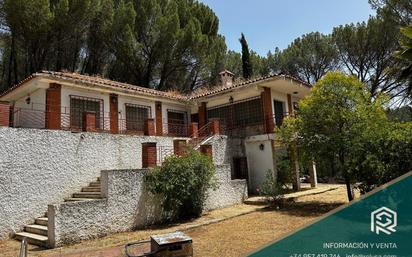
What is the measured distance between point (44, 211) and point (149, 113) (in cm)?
886

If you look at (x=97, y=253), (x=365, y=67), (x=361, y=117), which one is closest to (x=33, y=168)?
(x=97, y=253)

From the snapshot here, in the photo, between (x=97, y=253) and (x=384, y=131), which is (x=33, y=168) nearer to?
(x=97, y=253)

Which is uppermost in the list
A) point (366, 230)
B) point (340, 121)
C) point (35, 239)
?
point (340, 121)

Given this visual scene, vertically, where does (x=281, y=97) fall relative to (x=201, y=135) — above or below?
above

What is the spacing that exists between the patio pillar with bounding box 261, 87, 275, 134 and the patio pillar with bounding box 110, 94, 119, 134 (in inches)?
313

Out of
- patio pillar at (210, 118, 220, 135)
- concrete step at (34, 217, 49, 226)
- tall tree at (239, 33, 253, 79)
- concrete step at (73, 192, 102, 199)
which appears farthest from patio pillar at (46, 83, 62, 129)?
tall tree at (239, 33, 253, 79)

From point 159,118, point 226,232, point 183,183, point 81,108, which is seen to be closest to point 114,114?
point 81,108

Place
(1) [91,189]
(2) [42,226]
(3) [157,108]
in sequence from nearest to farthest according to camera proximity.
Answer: (2) [42,226], (1) [91,189], (3) [157,108]

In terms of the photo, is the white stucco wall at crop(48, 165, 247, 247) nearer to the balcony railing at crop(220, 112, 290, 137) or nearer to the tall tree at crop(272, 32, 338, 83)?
the balcony railing at crop(220, 112, 290, 137)

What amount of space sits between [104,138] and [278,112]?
35.0 ft

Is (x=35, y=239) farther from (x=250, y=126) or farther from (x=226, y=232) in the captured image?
(x=250, y=126)

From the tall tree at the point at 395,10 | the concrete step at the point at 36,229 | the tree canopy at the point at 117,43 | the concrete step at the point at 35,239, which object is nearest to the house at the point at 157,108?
the concrete step at the point at 36,229

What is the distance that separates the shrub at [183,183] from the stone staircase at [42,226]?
2044 mm

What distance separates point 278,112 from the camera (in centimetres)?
2033
